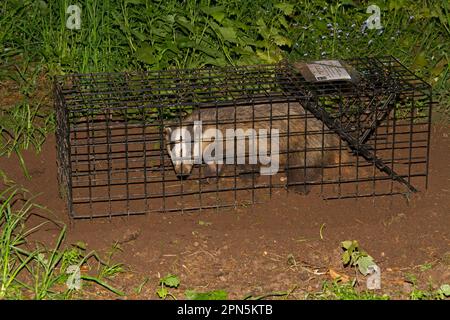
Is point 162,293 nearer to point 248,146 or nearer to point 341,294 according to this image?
point 341,294

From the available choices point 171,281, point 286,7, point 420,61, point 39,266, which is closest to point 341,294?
point 171,281

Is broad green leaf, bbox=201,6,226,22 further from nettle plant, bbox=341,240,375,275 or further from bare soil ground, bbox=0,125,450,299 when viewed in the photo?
nettle plant, bbox=341,240,375,275

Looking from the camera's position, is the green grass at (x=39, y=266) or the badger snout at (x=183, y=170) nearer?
the green grass at (x=39, y=266)

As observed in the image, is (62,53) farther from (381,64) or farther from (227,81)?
(381,64)

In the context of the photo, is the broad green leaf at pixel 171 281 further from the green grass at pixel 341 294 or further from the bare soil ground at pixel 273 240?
the green grass at pixel 341 294

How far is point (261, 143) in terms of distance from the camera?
6.61m

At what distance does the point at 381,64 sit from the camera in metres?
6.74

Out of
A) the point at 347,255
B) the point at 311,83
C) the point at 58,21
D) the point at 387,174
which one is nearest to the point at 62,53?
the point at 58,21

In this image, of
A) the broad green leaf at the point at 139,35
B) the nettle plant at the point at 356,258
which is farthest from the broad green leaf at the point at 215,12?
the nettle plant at the point at 356,258

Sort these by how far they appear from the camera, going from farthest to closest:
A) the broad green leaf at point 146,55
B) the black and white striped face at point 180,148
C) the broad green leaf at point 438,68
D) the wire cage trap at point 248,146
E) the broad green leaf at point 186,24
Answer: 1. the broad green leaf at point 438,68
2. the broad green leaf at point 186,24
3. the broad green leaf at point 146,55
4. the black and white striped face at point 180,148
5. the wire cage trap at point 248,146

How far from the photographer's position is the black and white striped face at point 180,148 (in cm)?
638

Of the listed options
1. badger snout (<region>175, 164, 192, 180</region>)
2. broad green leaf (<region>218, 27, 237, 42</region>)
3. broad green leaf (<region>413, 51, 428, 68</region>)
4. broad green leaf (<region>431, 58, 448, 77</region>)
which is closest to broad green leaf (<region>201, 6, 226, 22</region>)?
broad green leaf (<region>218, 27, 237, 42</region>)

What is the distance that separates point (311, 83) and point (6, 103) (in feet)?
9.09

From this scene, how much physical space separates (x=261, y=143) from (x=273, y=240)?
3.87ft
